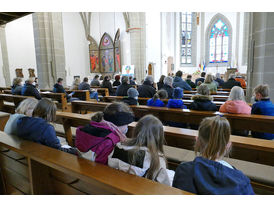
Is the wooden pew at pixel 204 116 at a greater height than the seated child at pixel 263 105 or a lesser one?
lesser

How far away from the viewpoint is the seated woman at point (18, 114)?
2150 millimetres

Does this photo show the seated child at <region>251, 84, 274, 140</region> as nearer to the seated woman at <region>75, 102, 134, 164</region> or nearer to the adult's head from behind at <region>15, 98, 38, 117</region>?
the seated woman at <region>75, 102, 134, 164</region>

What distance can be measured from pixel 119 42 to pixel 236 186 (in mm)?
14186

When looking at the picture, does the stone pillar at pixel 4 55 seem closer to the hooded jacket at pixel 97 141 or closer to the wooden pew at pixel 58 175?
the wooden pew at pixel 58 175

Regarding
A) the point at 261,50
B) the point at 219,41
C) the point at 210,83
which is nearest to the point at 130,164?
the point at 261,50

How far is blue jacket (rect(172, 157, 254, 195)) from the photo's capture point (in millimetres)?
1074

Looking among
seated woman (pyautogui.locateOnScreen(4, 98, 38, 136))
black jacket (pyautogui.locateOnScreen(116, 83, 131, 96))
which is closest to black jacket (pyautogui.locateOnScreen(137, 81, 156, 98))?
black jacket (pyautogui.locateOnScreen(116, 83, 131, 96))

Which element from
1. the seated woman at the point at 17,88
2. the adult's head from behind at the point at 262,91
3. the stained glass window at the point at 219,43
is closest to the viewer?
the adult's head from behind at the point at 262,91

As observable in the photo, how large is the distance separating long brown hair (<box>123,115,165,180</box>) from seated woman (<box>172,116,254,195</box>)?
25cm

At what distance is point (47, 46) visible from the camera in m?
9.23

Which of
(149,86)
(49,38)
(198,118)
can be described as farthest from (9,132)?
(49,38)

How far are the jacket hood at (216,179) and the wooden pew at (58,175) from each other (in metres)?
0.11

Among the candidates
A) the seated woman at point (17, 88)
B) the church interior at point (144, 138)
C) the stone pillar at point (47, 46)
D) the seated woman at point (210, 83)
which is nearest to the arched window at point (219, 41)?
the church interior at point (144, 138)

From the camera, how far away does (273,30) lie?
4.54 metres
